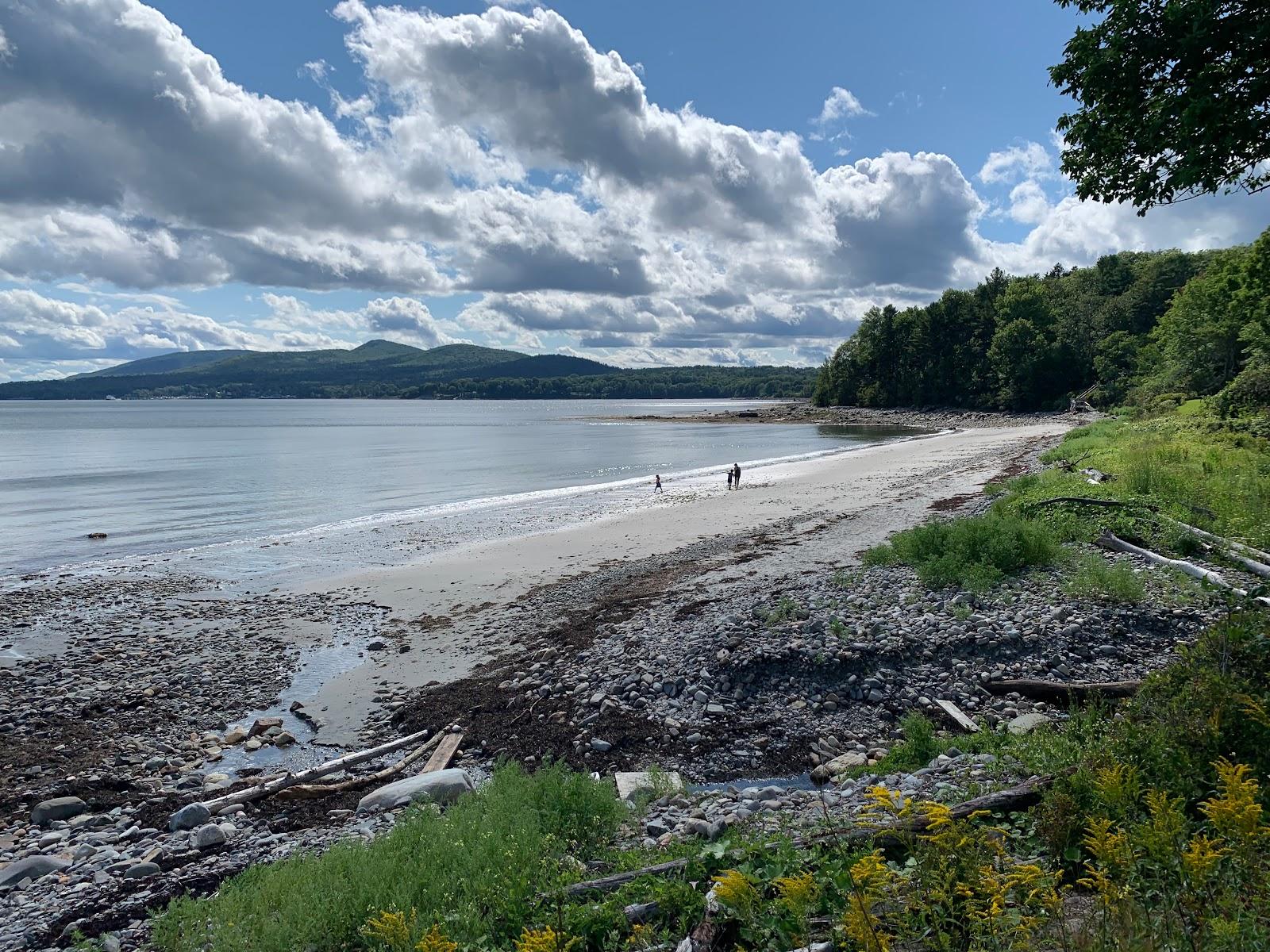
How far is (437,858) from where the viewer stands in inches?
228

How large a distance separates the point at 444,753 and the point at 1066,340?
12328cm

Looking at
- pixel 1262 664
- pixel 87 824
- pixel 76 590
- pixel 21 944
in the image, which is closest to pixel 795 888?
pixel 1262 664

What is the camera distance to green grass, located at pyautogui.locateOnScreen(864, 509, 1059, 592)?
13.5m

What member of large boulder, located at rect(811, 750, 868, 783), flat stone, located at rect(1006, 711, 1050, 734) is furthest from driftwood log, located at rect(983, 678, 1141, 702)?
large boulder, located at rect(811, 750, 868, 783)

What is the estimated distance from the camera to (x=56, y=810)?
9195mm

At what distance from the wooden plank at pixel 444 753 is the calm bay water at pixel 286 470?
2177 cm

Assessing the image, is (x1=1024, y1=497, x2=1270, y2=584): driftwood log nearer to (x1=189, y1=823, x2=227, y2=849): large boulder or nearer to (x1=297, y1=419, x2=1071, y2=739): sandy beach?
(x1=297, y1=419, x2=1071, y2=739): sandy beach

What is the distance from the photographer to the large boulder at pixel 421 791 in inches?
328

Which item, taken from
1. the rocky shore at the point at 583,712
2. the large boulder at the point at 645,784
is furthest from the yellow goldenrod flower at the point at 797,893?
the large boulder at the point at 645,784

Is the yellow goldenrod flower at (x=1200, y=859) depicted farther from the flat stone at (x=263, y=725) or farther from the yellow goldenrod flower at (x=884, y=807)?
the flat stone at (x=263, y=725)

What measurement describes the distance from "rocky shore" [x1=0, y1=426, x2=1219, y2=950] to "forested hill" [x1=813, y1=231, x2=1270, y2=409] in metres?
33.5

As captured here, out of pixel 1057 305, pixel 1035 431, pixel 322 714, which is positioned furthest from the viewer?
pixel 1057 305

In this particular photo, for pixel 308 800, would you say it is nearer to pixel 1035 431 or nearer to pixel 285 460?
pixel 285 460

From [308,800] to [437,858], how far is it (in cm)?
418
